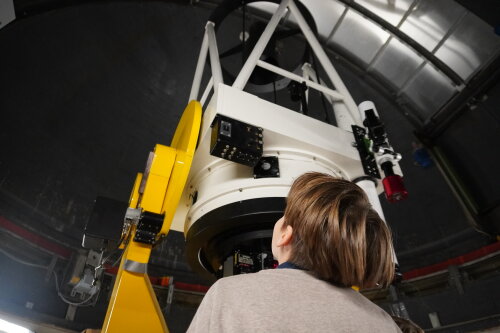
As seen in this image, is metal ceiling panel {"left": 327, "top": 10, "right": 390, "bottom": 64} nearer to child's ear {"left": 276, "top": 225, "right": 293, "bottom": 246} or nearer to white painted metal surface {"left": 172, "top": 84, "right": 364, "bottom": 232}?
white painted metal surface {"left": 172, "top": 84, "right": 364, "bottom": 232}

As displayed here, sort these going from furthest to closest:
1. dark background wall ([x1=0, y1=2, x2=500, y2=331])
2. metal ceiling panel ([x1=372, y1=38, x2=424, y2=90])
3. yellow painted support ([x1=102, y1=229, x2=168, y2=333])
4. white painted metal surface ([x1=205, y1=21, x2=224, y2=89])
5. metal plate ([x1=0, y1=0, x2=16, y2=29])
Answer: metal ceiling panel ([x1=372, y1=38, x2=424, y2=90]), dark background wall ([x1=0, y1=2, x2=500, y2=331]), metal plate ([x1=0, y1=0, x2=16, y2=29]), white painted metal surface ([x1=205, y1=21, x2=224, y2=89]), yellow painted support ([x1=102, y1=229, x2=168, y2=333])

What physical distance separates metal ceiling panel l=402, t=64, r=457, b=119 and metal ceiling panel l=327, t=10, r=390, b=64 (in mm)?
740

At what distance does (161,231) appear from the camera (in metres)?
1.84

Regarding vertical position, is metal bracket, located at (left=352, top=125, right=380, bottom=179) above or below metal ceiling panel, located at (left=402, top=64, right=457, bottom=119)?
below

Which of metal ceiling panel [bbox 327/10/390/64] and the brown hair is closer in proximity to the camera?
the brown hair

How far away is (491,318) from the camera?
10.9 feet

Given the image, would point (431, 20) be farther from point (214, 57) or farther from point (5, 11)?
point (5, 11)

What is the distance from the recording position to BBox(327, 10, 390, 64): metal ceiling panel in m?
4.98

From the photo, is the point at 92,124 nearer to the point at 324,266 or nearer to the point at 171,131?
the point at 171,131

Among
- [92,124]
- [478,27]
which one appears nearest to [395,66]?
[478,27]

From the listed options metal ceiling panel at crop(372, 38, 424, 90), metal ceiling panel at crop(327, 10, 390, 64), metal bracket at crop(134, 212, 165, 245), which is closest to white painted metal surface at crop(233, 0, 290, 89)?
metal bracket at crop(134, 212, 165, 245)

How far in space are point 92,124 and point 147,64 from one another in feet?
4.06

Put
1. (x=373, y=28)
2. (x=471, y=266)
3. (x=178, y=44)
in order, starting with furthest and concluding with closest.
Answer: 1. (x=178, y=44)
2. (x=373, y=28)
3. (x=471, y=266)

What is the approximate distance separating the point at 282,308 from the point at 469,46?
15.8ft
